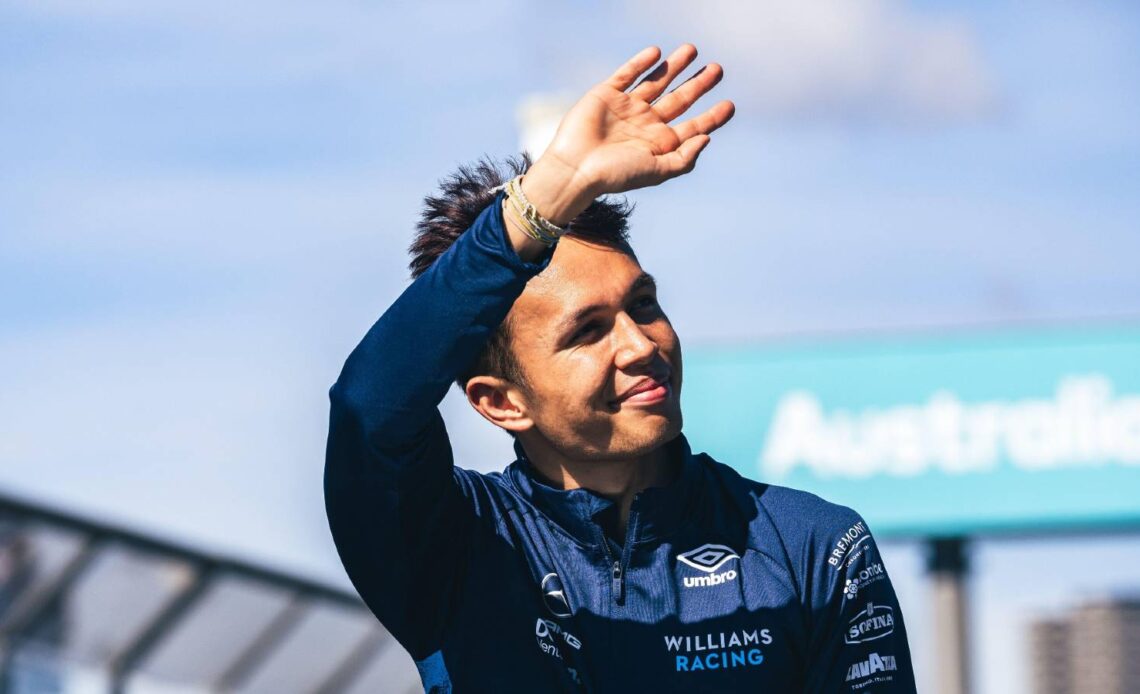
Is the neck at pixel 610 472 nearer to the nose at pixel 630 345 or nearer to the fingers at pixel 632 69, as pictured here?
the nose at pixel 630 345

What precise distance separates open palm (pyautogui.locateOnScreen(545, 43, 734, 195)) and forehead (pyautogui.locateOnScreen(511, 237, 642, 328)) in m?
0.38

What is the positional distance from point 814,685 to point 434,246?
1.16 m

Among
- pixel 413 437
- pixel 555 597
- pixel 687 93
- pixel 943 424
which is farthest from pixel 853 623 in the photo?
pixel 943 424

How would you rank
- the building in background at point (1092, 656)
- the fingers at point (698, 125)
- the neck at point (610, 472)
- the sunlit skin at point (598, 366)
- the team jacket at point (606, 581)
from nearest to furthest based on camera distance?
1. the fingers at point (698, 125)
2. the team jacket at point (606, 581)
3. the sunlit skin at point (598, 366)
4. the neck at point (610, 472)
5. the building in background at point (1092, 656)

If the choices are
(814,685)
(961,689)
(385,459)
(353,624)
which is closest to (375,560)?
(385,459)

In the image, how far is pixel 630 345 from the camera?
10.9ft

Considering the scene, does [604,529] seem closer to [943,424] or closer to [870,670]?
[870,670]

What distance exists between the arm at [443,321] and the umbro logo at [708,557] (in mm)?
509

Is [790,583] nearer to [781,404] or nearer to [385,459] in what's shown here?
[385,459]

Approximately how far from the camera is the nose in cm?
331

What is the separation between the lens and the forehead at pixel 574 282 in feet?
11.1

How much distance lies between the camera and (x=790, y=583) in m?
3.42

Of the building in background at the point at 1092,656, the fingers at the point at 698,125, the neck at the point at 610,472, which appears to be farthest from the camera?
the building in background at the point at 1092,656

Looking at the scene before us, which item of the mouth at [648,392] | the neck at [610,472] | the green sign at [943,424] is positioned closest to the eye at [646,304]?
the mouth at [648,392]
